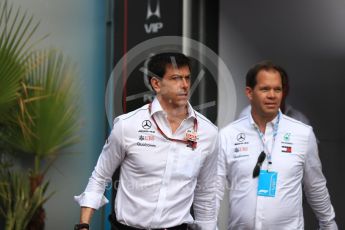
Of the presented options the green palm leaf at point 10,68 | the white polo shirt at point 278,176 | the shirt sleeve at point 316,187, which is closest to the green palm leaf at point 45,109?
the green palm leaf at point 10,68

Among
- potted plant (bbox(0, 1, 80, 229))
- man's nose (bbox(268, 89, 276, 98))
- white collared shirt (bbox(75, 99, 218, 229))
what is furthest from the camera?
potted plant (bbox(0, 1, 80, 229))

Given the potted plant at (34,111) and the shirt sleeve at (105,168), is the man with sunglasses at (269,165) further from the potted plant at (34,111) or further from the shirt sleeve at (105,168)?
the potted plant at (34,111)

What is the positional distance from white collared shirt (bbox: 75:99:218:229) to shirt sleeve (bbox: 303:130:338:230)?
88 centimetres

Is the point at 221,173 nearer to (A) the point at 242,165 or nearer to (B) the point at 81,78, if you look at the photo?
(A) the point at 242,165

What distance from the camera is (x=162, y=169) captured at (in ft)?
11.6

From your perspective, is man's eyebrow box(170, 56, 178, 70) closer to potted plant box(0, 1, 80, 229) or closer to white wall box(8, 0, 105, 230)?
potted plant box(0, 1, 80, 229)

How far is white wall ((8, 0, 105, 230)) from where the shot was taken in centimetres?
641

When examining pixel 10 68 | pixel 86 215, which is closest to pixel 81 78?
pixel 10 68

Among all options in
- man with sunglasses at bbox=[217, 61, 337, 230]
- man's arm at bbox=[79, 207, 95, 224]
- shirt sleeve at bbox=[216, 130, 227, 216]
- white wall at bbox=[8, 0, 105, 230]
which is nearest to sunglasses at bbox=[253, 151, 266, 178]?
man with sunglasses at bbox=[217, 61, 337, 230]

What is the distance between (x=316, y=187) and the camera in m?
4.37

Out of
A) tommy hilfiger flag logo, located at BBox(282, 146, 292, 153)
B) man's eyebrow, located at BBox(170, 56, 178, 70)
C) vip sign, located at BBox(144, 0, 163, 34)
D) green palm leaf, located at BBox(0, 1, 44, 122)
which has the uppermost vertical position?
vip sign, located at BBox(144, 0, 163, 34)

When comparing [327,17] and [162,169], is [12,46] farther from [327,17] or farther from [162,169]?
[327,17]

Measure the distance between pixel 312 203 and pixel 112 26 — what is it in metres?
3.09

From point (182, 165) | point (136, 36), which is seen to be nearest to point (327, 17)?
point (136, 36)
